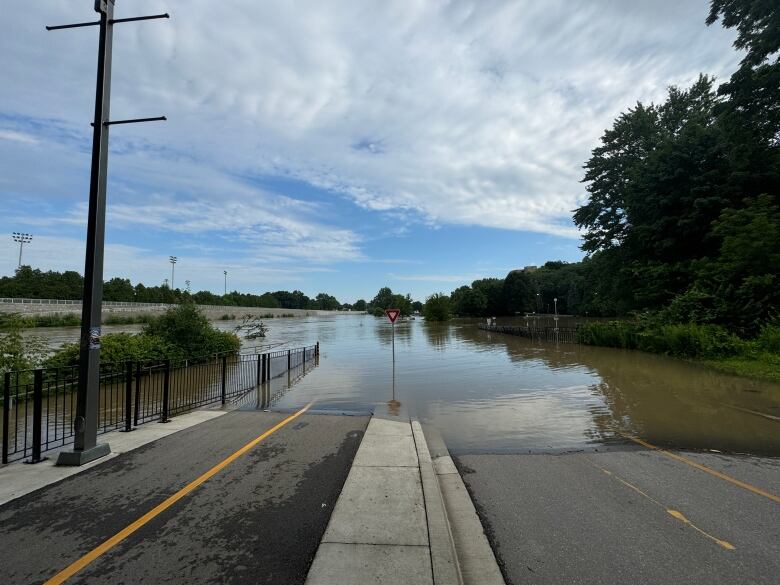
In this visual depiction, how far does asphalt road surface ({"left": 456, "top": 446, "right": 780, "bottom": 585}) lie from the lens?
3541 millimetres

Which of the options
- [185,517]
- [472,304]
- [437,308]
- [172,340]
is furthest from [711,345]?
[472,304]

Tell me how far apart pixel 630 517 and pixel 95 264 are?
721 centimetres

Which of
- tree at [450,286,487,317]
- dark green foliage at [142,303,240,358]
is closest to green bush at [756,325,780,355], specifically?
dark green foliage at [142,303,240,358]

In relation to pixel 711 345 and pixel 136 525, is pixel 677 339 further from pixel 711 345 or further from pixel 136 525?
pixel 136 525

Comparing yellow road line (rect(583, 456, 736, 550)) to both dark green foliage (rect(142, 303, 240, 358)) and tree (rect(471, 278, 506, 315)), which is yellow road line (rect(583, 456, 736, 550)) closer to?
dark green foliage (rect(142, 303, 240, 358))

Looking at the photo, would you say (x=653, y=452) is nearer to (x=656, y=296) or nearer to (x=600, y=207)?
(x=656, y=296)

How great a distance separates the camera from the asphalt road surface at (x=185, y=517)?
3.37m

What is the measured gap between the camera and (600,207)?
40.0 meters

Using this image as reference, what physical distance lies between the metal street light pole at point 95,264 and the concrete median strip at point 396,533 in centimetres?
361

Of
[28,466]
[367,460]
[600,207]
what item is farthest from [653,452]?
[600,207]

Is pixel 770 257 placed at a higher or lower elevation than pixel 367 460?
higher

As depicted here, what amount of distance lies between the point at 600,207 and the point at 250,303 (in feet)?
504

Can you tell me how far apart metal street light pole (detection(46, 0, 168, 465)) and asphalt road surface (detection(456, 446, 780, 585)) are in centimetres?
511

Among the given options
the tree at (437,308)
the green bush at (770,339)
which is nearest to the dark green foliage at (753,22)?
the green bush at (770,339)
